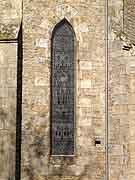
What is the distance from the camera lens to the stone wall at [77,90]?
13617 mm

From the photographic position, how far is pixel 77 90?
1411 centimetres

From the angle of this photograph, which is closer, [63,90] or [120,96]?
[120,96]

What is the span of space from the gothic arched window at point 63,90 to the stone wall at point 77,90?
0.71ft

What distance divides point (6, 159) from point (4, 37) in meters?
3.50

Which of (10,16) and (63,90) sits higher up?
(10,16)

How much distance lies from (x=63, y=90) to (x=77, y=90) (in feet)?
1.55

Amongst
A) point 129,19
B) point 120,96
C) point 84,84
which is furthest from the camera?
point 129,19

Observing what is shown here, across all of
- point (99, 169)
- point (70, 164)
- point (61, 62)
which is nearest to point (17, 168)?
point (70, 164)

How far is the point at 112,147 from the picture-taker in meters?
13.8

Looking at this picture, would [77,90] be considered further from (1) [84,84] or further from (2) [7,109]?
(2) [7,109]

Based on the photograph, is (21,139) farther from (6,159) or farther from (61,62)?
(61,62)

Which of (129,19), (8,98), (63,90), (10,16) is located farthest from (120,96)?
(10,16)

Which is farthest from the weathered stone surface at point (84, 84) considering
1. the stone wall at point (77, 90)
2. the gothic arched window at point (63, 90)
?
Result: the gothic arched window at point (63, 90)

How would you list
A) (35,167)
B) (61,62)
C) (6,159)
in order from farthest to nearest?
(61,62), (35,167), (6,159)
